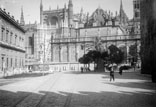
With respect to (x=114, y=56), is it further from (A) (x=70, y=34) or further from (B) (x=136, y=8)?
(B) (x=136, y=8)

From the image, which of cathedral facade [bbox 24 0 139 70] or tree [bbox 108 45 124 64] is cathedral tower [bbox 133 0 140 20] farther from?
tree [bbox 108 45 124 64]

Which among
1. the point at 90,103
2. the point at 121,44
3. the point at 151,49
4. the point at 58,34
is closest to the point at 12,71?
the point at 151,49

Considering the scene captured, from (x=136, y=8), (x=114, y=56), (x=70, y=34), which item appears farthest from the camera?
(x=136, y=8)

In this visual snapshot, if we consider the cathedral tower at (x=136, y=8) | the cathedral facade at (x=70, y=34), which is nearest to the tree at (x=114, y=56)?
the cathedral facade at (x=70, y=34)

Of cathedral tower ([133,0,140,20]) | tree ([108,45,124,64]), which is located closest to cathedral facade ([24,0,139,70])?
cathedral tower ([133,0,140,20])

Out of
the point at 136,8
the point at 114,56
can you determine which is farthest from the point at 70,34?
the point at 114,56

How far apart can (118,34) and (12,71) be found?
44389 millimetres

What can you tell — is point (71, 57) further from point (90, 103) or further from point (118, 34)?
point (90, 103)

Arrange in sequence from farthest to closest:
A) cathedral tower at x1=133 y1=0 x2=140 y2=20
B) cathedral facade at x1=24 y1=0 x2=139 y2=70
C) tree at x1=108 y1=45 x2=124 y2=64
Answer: cathedral tower at x1=133 y1=0 x2=140 y2=20 → cathedral facade at x1=24 y1=0 x2=139 y2=70 → tree at x1=108 y1=45 x2=124 y2=64

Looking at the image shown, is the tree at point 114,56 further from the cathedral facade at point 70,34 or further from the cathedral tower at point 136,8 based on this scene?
the cathedral tower at point 136,8

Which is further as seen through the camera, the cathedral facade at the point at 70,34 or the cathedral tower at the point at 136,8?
the cathedral tower at the point at 136,8

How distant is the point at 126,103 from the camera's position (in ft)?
27.3

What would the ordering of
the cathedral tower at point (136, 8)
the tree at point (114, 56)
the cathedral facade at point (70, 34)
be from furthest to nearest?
the cathedral tower at point (136, 8) < the cathedral facade at point (70, 34) < the tree at point (114, 56)

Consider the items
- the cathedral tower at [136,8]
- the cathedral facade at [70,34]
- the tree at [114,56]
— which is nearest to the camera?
the tree at [114,56]
